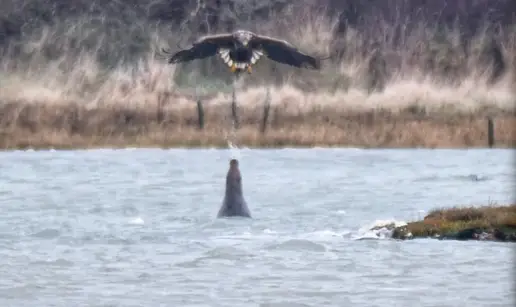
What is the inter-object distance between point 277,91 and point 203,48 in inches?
485

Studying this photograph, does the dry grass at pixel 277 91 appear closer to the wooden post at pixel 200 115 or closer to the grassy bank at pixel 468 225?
the wooden post at pixel 200 115

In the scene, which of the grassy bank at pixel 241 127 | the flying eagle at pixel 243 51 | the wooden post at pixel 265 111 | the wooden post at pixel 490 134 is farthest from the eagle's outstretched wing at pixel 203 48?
the wooden post at pixel 490 134

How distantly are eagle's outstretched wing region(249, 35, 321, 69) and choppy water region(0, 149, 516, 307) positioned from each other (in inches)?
70.5

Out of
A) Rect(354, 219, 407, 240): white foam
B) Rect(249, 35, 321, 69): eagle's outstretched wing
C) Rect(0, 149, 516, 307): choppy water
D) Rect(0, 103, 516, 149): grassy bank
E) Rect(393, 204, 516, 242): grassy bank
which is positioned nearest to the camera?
Rect(0, 149, 516, 307): choppy water

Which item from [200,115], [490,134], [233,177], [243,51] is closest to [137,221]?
[233,177]

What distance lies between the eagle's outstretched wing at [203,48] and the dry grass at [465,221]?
151 inches

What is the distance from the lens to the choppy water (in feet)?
42.9

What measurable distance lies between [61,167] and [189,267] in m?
11.1

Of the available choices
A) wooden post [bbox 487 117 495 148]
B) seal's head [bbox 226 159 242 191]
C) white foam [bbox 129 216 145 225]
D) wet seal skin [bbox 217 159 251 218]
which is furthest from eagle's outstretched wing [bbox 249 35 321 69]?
Result: wooden post [bbox 487 117 495 148]

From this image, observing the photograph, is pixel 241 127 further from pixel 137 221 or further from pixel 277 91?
pixel 137 221

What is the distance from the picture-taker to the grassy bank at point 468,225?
15.4 m

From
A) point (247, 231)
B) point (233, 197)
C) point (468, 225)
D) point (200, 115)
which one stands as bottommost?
point (247, 231)

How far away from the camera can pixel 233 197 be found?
17859 millimetres

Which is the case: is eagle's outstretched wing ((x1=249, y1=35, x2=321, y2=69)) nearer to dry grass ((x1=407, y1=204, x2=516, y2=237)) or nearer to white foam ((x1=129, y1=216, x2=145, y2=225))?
white foam ((x1=129, y1=216, x2=145, y2=225))
